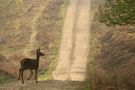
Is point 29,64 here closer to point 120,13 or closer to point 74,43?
point 120,13

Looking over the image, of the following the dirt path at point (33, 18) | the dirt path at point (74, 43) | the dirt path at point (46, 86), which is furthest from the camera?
the dirt path at point (33, 18)

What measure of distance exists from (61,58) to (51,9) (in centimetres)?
1368

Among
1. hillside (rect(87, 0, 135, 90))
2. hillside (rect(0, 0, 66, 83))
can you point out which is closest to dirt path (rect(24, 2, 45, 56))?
hillside (rect(0, 0, 66, 83))

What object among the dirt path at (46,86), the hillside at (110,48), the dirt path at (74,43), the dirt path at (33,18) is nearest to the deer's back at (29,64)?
the dirt path at (46,86)

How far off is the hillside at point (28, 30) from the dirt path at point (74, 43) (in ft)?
2.68

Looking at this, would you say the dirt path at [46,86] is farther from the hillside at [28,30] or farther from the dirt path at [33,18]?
the dirt path at [33,18]

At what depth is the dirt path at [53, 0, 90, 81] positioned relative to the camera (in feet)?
109

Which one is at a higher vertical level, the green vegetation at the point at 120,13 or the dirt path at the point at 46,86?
the green vegetation at the point at 120,13

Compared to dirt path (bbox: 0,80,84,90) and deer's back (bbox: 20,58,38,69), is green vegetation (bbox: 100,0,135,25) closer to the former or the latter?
dirt path (bbox: 0,80,84,90)

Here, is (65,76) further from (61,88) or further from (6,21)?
(6,21)

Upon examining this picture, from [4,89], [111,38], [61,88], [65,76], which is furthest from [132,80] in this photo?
[111,38]

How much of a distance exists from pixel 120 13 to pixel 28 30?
23.8m

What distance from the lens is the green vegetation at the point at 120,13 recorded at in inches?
850

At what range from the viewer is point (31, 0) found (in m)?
52.7
